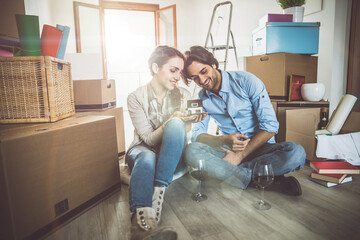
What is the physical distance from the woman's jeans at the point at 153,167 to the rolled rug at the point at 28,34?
0.74 metres

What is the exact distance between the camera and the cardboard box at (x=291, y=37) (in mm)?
2074

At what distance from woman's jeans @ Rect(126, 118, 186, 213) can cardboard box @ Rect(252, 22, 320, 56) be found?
4.55ft

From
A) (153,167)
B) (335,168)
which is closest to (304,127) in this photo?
(335,168)

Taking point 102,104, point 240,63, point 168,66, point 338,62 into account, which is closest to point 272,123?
point 168,66

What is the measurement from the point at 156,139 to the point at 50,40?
78 cm

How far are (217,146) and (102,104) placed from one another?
3.17 ft

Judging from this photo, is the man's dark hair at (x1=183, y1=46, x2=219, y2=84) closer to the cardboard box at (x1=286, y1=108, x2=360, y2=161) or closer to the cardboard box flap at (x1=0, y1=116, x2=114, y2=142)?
the cardboard box flap at (x1=0, y1=116, x2=114, y2=142)

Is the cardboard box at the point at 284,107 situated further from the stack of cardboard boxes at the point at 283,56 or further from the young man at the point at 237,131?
the young man at the point at 237,131

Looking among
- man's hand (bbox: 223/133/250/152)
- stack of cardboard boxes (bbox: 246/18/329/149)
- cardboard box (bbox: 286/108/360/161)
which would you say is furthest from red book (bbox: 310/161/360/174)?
stack of cardboard boxes (bbox: 246/18/329/149)

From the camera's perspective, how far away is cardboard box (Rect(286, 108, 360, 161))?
1.69 meters

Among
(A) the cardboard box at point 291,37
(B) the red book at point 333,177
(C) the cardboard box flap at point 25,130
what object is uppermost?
(A) the cardboard box at point 291,37

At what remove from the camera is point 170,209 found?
117 centimetres

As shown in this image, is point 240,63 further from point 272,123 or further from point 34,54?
point 34,54

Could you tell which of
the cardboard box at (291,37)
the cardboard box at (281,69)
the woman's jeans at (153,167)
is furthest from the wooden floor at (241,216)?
the cardboard box at (291,37)
